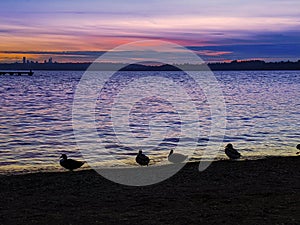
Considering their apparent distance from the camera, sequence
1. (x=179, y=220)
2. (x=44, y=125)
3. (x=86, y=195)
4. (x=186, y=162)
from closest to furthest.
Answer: (x=179, y=220), (x=86, y=195), (x=186, y=162), (x=44, y=125)

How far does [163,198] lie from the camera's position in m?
11.7

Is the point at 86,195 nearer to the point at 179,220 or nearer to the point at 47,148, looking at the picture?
the point at 179,220

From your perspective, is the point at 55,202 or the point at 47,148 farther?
the point at 47,148

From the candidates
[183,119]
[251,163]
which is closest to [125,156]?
[251,163]

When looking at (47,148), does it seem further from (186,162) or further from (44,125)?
(44,125)

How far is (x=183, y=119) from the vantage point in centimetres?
3806

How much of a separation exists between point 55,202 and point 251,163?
324 inches

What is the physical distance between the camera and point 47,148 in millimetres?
22406

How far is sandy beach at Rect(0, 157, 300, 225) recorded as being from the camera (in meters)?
9.81

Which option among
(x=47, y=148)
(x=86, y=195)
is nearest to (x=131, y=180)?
(x=86, y=195)

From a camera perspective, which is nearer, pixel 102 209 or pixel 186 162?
pixel 102 209

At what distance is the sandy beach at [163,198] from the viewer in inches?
386

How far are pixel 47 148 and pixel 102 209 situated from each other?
1231 cm

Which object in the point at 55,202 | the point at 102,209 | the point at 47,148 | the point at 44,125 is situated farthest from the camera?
the point at 44,125
